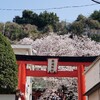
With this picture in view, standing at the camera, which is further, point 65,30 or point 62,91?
point 65,30

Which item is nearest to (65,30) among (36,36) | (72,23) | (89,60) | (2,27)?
(72,23)

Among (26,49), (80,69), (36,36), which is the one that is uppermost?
(36,36)

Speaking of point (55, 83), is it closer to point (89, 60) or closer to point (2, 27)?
point (89, 60)

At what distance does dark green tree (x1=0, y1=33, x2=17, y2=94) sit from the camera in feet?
36.7

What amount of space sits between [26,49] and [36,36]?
19.2m

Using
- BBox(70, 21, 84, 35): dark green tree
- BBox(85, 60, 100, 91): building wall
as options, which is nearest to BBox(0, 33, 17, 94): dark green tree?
BBox(85, 60, 100, 91): building wall

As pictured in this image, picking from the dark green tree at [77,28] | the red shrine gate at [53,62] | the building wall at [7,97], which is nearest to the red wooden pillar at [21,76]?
the red shrine gate at [53,62]

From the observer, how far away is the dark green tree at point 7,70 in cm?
1119

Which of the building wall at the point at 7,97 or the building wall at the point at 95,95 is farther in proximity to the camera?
the building wall at the point at 95,95

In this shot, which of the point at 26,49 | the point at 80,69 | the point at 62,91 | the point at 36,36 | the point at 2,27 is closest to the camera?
the point at 80,69

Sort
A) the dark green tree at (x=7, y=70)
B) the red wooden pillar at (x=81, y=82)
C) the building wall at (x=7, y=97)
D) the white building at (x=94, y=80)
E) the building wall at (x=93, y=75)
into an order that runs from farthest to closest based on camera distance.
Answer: the red wooden pillar at (x=81, y=82)
the building wall at (x=93, y=75)
the dark green tree at (x=7, y=70)
the white building at (x=94, y=80)
the building wall at (x=7, y=97)

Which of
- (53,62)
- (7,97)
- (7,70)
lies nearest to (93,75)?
(7,70)

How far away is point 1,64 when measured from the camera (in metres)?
11.8

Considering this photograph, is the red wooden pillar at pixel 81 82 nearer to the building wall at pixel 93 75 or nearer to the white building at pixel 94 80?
the building wall at pixel 93 75
